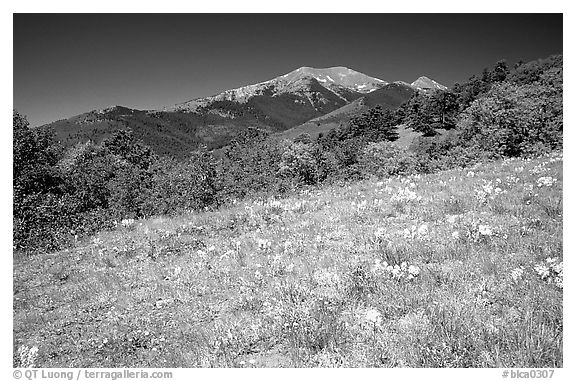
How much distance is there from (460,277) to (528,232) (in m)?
2.41

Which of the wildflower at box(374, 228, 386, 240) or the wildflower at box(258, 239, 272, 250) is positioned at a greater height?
the wildflower at box(374, 228, 386, 240)

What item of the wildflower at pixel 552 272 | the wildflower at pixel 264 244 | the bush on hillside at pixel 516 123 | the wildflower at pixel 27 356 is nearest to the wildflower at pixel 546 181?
the wildflower at pixel 552 272

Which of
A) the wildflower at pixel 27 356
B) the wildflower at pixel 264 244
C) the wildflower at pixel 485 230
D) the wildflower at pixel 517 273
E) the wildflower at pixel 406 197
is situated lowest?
the wildflower at pixel 27 356

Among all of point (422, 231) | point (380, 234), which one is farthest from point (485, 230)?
point (380, 234)

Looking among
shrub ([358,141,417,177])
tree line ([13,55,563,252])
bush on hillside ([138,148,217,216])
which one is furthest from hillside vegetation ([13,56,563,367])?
shrub ([358,141,417,177])

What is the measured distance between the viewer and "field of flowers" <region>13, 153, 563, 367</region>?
374 cm

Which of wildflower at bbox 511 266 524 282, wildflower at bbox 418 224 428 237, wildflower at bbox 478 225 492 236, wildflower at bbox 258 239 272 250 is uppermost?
wildflower at bbox 478 225 492 236

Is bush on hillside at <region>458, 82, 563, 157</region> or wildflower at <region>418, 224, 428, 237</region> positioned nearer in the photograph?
wildflower at <region>418, 224, 428, 237</region>

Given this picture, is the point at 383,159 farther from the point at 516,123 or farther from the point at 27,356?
the point at 27,356

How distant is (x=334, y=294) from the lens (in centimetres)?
505

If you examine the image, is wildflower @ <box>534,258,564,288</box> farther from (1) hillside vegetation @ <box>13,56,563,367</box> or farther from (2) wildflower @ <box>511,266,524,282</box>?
(2) wildflower @ <box>511,266,524,282</box>

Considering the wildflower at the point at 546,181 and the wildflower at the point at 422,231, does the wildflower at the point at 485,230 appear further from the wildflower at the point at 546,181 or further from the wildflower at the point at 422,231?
the wildflower at the point at 546,181

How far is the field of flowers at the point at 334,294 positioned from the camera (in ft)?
12.3
